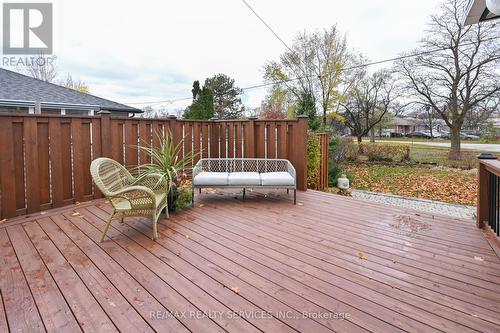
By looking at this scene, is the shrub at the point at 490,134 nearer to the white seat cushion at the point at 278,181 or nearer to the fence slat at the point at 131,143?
the white seat cushion at the point at 278,181

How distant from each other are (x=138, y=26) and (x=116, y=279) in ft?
29.4

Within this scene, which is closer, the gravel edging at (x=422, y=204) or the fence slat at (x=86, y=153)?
the fence slat at (x=86, y=153)

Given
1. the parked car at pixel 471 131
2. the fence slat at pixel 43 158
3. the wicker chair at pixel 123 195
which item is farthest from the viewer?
the parked car at pixel 471 131

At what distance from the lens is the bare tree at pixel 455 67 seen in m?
11.4

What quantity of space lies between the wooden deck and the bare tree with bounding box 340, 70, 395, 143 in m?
15.1

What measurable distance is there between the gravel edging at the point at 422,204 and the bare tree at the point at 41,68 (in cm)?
1954

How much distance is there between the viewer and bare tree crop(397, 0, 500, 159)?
37.2 ft

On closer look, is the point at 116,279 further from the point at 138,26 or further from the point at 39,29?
the point at 39,29

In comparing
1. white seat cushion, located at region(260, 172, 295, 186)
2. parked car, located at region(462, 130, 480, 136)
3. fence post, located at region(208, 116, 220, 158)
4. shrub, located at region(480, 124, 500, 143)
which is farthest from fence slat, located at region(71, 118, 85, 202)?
parked car, located at region(462, 130, 480, 136)

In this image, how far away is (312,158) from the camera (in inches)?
231

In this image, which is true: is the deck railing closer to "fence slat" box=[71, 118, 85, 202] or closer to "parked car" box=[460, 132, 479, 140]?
"fence slat" box=[71, 118, 85, 202]

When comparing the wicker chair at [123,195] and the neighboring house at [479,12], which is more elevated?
the neighboring house at [479,12]

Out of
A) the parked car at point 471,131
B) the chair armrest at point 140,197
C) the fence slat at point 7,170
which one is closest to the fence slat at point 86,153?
the fence slat at point 7,170

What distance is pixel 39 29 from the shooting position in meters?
8.37
